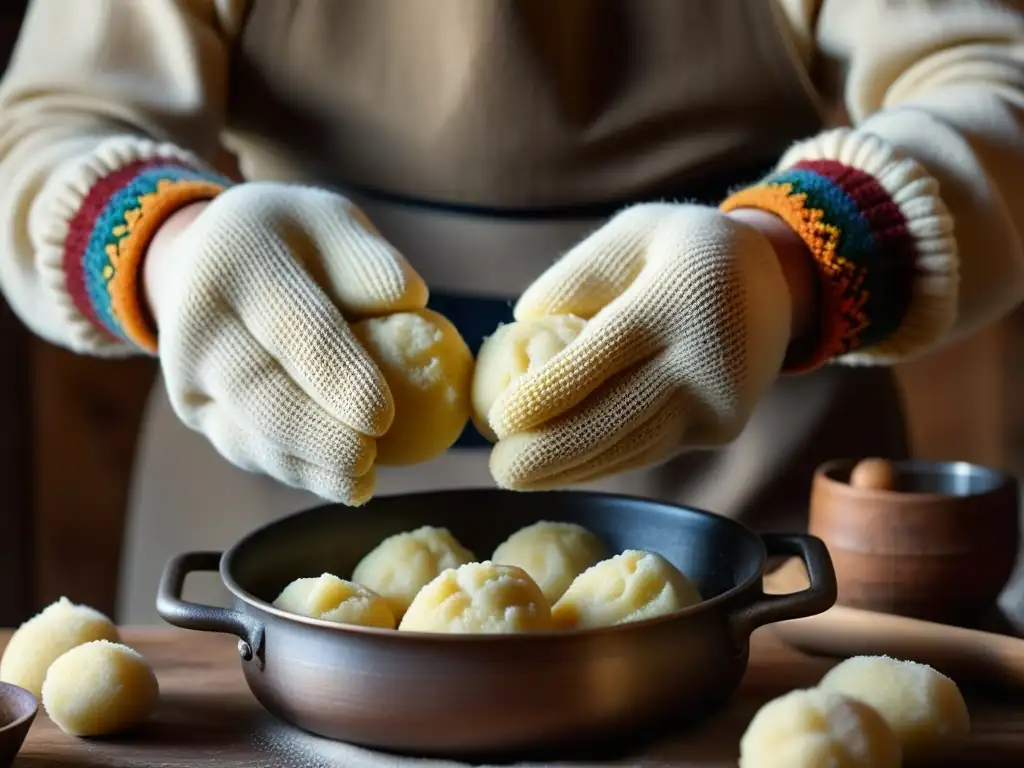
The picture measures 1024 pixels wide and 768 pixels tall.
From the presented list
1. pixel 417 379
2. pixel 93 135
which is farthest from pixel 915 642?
pixel 93 135

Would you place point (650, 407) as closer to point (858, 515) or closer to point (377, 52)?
point (858, 515)

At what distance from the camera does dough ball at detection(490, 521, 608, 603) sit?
565mm

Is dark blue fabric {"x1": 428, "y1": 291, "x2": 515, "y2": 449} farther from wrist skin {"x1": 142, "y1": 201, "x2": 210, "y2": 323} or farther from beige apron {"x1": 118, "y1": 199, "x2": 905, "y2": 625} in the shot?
wrist skin {"x1": 142, "y1": 201, "x2": 210, "y2": 323}

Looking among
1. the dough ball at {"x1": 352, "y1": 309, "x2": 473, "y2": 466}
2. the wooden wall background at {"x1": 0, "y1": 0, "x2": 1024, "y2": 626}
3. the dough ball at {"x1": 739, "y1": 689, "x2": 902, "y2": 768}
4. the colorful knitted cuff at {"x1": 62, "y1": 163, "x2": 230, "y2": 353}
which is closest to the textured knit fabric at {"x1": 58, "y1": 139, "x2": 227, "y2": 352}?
the colorful knitted cuff at {"x1": 62, "y1": 163, "x2": 230, "y2": 353}

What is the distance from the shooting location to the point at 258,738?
1.65 ft

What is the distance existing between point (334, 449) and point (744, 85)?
0.42 metres

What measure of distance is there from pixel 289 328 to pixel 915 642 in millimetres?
311

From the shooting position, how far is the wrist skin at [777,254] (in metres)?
0.60

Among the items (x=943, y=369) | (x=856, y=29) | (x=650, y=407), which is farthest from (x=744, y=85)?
(x=943, y=369)

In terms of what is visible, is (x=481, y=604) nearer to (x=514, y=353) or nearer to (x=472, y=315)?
(x=514, y=353)

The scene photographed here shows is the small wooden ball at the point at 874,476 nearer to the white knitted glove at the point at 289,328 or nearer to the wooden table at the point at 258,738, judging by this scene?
the wooden table at the point at 258,738

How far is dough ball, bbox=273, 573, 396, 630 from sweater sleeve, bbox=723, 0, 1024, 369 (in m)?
0.27

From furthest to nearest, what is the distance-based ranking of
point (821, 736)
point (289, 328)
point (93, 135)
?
point (93, 135), point (289, 328), point (821, 736)

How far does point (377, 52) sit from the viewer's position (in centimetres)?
80
